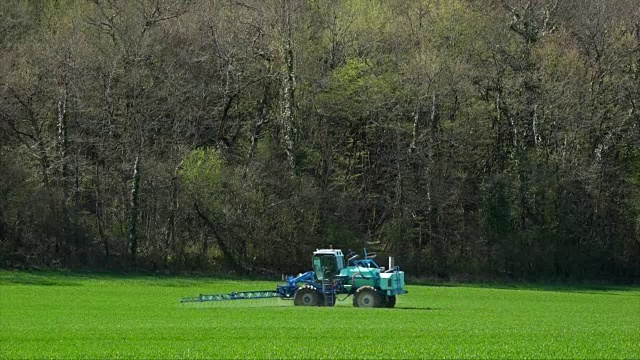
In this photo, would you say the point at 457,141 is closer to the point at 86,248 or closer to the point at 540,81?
the point at 540,81

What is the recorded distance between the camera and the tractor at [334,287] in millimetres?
37250

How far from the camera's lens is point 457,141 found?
6166 cm

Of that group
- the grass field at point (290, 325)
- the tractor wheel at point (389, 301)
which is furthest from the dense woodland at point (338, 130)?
the tractor wheel at point (389, 301)

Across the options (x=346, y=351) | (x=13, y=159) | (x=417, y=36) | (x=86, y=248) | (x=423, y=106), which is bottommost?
(x=346, y=351)

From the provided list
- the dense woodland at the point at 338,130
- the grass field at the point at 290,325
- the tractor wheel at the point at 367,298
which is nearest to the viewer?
the grass field at the point at 290,325

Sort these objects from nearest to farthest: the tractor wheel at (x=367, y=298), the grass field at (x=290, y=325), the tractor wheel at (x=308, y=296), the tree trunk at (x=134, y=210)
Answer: the grass field at (x=290, y=325) < the tractor wheel at (x=367, y=298) < the tractor wheel at (x=308, y=296) < the tree trunk at (x=134, y=210)

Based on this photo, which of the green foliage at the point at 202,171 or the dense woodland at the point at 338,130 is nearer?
the green foliage at the point at 202,171

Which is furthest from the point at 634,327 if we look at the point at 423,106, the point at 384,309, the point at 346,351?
the point at 423,106

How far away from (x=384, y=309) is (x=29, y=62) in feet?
88.7

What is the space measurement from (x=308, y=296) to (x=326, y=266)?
134 centimetres

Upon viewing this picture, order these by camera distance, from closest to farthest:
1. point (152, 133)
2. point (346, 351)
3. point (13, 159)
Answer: point (346, 351)
point (13, 159)
point (152, 133)

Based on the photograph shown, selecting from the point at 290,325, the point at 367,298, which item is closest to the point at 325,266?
the point at 367,298

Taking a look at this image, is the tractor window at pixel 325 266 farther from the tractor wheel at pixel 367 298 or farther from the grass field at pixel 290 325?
the grass field at pixel 290 325

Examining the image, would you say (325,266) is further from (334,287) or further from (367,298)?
(367,298)
